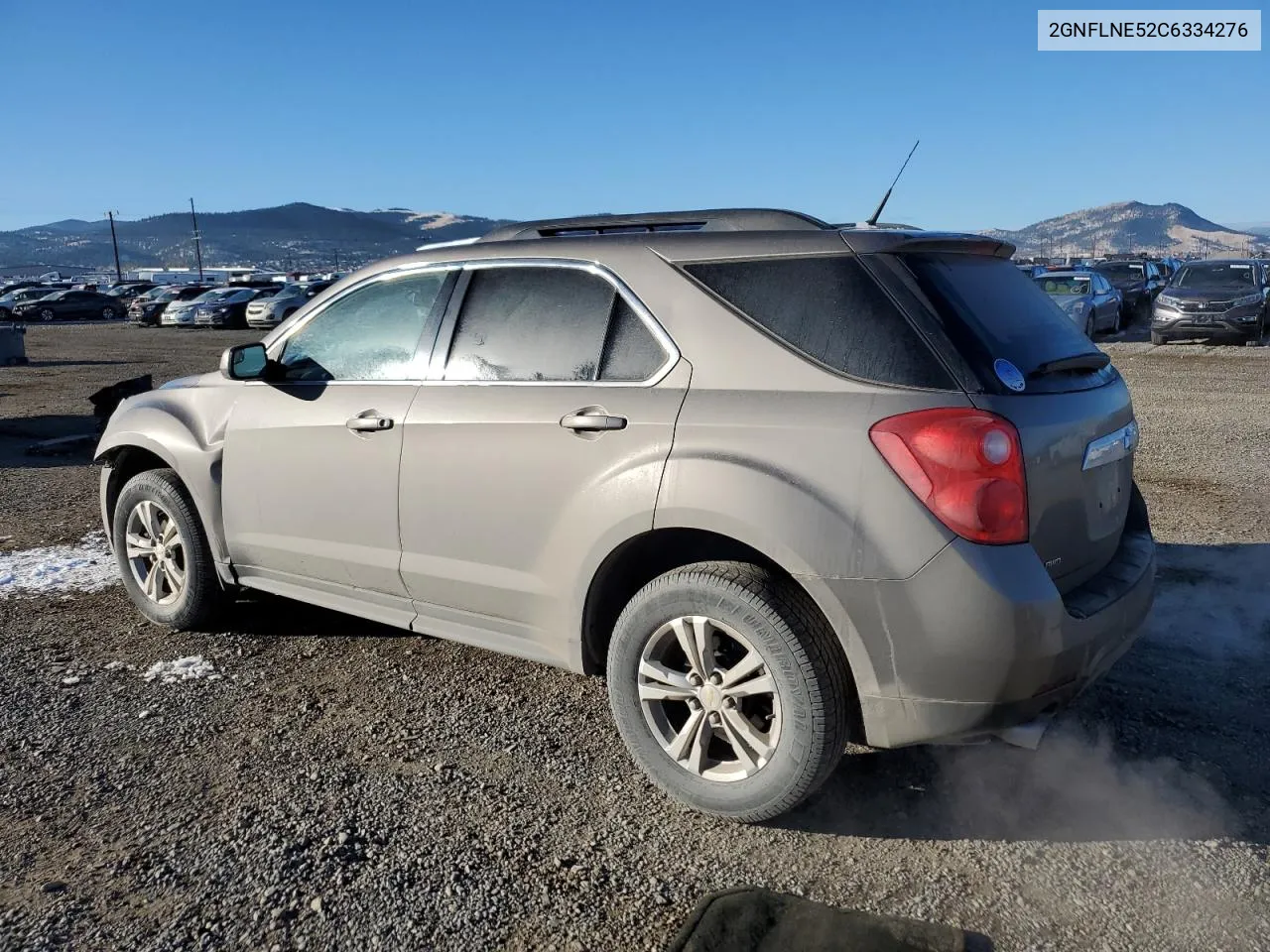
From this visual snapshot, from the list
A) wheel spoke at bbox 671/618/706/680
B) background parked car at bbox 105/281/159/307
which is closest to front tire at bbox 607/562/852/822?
wheel spoke at bbox 671/618/706/680

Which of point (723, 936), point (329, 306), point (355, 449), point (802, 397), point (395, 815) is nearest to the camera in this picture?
point (723, 936)

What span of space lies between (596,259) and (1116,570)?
194 centimetres

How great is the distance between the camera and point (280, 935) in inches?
102

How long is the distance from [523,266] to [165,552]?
2.35 m

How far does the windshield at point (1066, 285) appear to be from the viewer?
871 inches

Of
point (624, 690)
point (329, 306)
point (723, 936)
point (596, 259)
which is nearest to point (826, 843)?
point (723, 936)

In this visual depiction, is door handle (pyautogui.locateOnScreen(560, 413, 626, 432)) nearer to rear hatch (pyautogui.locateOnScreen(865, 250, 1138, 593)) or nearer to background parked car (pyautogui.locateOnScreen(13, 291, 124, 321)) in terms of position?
rear hatch (pyautogui.locateOnScreen(865, 250, 1138, 593))

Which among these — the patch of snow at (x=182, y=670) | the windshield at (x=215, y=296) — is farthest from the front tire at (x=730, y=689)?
the windshield at (x=215, y=296)

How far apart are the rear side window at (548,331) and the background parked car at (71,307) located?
157 ft

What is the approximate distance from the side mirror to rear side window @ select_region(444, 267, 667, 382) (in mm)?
1009

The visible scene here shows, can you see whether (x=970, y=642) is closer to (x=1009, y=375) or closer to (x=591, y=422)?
→ (x=1009, y=375)

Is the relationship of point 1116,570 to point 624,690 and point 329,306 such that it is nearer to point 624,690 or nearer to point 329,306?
point 624,690

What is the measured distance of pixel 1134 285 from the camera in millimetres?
29594

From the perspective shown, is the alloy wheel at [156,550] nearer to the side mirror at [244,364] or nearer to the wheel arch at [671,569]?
the side mirror at [244,364]
